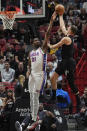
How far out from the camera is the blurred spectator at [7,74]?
1780 cm

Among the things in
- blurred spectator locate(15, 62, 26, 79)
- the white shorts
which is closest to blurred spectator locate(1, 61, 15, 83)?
blurred spectator locate(15, 62, 26, 79)

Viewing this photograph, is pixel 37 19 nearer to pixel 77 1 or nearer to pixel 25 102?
pixel 77 1

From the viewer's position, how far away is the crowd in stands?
51.1ft

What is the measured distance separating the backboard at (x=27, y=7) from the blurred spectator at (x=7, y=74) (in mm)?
2535

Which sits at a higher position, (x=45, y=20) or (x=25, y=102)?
(x=45, y=20)

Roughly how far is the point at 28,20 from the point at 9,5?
6.67 ft

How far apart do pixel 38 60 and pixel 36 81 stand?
52 cm

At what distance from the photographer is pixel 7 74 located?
17.8m

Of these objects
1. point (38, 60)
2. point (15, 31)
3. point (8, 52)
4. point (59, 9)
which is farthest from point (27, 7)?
point (38, 60)

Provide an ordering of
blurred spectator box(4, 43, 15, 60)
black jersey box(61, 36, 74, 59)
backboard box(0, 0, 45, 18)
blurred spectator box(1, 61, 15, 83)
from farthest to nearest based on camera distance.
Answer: backboard box(0, 0, 45, 18)
blurred spectator box(4, 43, 15, 60)
blurred spectator box(1, 61, 15, 83)
black jersey box(61, 36, 74, 59)

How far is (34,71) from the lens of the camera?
12336 mm

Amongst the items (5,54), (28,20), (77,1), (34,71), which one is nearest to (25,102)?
(34,71)

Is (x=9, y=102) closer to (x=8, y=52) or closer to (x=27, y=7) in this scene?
(x=8, y=52)

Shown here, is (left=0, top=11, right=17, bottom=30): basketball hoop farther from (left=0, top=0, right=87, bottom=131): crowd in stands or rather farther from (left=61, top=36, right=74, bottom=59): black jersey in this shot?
(left=61, top=36, right=74, bottom=59): black jersey
